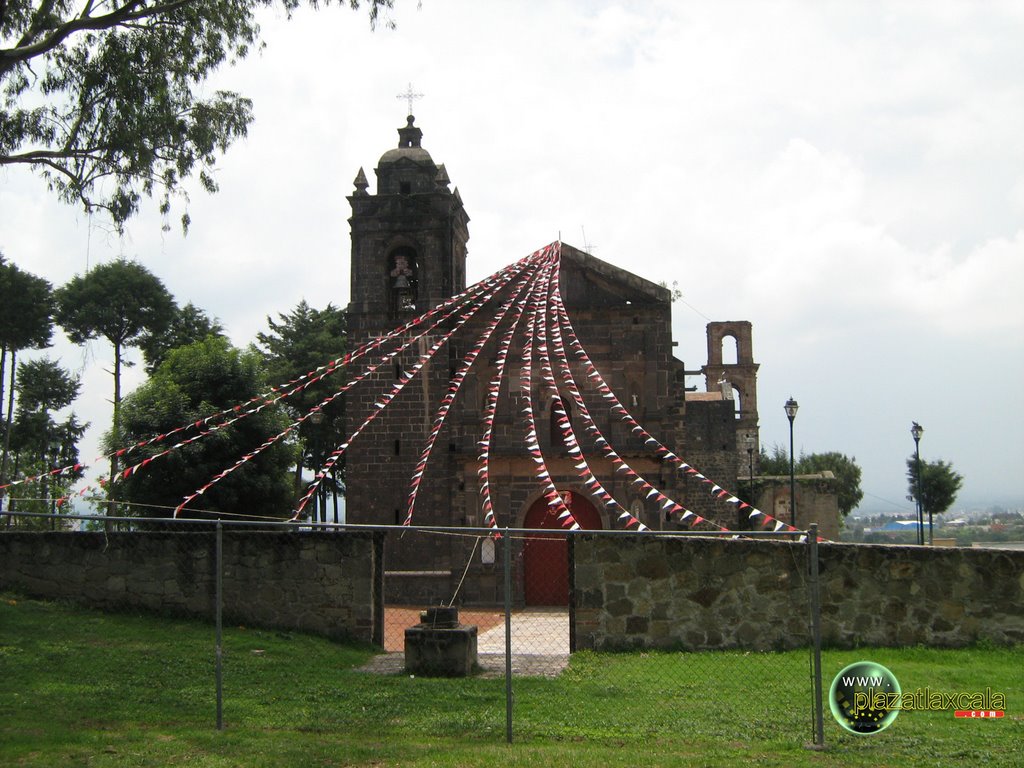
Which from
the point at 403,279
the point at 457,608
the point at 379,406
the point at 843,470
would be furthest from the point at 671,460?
the point at 843,470

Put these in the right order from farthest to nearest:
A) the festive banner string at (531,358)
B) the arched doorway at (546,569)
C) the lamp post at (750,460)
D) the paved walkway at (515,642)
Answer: the lamp post at (750,460), the arched doorway at (546,569), the festive banner string at (531,358), the paved walkway at (515,642)

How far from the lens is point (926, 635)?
41.2 ft

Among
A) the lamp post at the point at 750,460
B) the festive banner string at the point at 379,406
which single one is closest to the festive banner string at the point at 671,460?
the festive banner string at the point at 379,406

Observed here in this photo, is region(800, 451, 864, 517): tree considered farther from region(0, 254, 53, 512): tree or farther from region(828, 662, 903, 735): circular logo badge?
region(828, 662, 903, 735): circular logo badge

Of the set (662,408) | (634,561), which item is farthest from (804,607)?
(662,408)

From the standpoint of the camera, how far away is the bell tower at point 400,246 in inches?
1013

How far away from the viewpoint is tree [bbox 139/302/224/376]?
136ft

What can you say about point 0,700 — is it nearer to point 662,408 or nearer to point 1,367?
point 662,408

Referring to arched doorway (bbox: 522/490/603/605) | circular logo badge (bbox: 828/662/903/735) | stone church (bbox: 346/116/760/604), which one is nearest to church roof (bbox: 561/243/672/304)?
stone church (bbox: 346/116/760/604)

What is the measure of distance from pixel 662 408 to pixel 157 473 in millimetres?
13009

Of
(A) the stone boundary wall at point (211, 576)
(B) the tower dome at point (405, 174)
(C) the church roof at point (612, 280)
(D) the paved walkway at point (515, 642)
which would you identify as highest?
(B) the tower dome at point (405, 174)

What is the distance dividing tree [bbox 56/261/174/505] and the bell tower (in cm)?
1885

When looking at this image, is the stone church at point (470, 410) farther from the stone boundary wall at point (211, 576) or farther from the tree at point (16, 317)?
the tree at point (16, 317)

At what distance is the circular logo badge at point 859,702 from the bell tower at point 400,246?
18.4m
